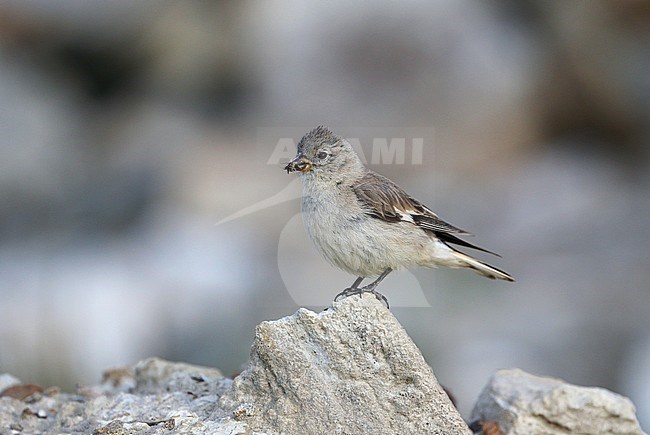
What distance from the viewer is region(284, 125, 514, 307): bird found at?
20.5ft

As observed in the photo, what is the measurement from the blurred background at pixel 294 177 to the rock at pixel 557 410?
5.59 meters

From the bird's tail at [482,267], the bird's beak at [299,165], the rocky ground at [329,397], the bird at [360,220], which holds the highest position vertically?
the bird's beak at [299,165]

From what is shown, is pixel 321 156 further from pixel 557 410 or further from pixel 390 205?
pixel 557 410

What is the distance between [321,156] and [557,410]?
249cm

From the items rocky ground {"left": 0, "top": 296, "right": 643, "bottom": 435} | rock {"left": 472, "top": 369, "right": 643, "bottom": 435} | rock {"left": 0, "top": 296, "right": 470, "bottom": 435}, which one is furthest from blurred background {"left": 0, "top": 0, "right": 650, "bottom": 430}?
rock {"left": 0, "top": 296, "right": 470, "bottom": 435}

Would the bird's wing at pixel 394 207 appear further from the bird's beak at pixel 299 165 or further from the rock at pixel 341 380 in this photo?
the rock at pixel 341 380

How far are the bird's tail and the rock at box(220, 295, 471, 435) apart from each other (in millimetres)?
1770

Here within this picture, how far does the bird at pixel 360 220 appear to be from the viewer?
626cm

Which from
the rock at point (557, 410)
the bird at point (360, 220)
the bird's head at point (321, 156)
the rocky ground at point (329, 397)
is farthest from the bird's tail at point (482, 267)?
the rocky ground at point (329, 397)

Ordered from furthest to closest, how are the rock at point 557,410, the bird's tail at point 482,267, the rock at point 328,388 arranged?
the bird's tail at point 482,267
the rock at point 557,410
the rock at point 328,388

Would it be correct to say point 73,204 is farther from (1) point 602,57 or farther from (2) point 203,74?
(1) point 602,57

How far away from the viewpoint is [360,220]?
6.32 m

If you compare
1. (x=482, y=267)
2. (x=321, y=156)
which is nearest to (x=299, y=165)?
(x=321, y=156)

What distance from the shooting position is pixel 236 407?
4.97 meters
